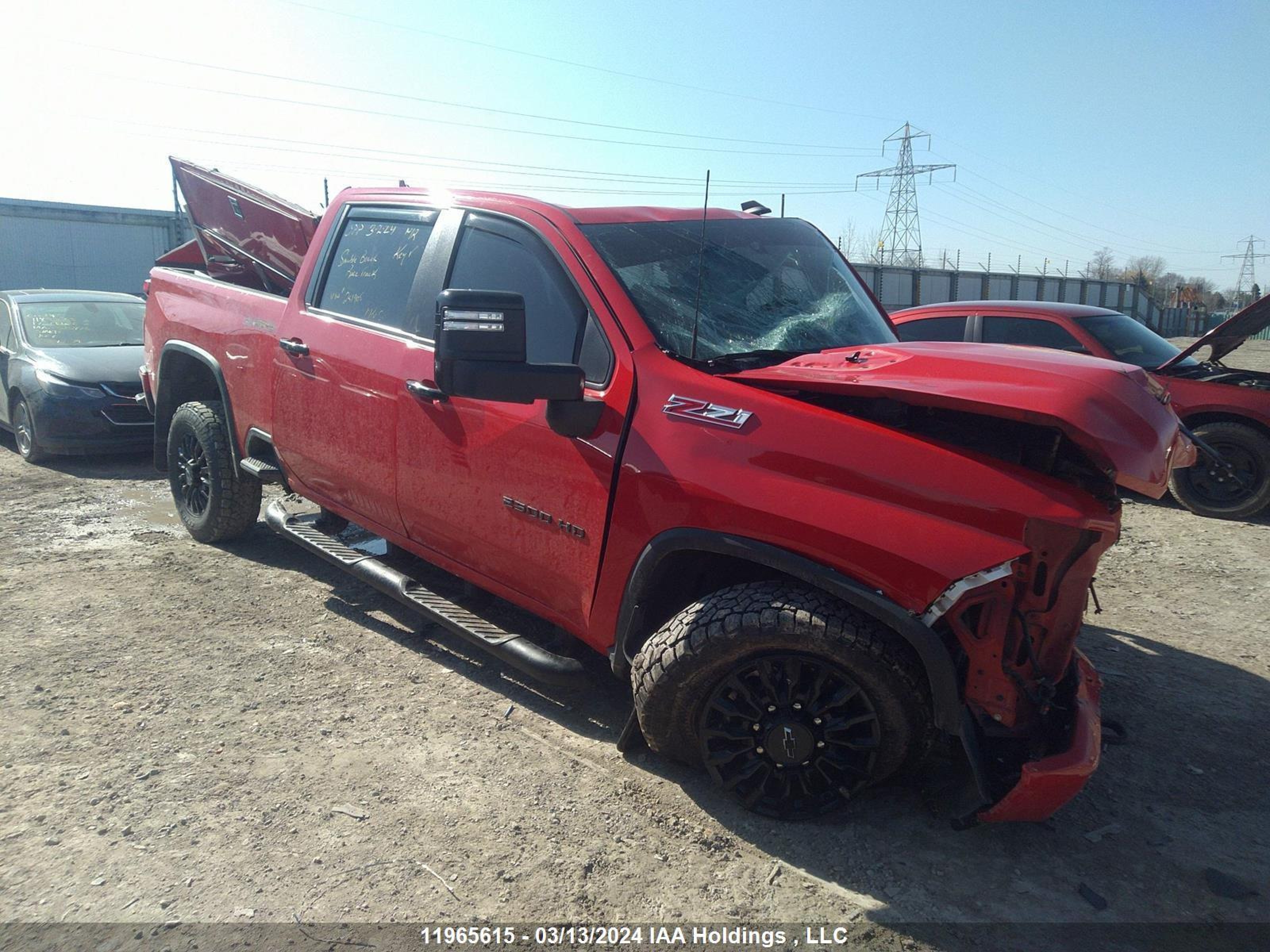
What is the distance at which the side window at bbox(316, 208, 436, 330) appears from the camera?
158 inches

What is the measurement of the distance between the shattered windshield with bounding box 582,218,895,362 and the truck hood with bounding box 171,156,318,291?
3087 millimetres

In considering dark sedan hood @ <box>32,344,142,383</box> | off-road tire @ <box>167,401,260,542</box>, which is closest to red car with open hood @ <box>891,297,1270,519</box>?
off-road tire @ <box>167,401,260,542</box>

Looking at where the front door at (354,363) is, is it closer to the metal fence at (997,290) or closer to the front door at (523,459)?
the front door at (523,459)

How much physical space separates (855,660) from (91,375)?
790 centimetres

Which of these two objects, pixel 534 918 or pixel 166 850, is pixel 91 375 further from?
pixel 534 918

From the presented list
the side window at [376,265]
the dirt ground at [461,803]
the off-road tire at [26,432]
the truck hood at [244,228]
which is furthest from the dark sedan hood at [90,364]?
the side window at [376,265]

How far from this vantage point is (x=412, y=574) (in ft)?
14.5

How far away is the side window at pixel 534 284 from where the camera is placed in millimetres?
3256

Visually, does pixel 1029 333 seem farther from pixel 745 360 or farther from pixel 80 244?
pixel 80 244

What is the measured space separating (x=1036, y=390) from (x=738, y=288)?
4.35 feet

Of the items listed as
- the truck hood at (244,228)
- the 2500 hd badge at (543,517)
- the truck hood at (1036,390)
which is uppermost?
the truck hood at (244,228)

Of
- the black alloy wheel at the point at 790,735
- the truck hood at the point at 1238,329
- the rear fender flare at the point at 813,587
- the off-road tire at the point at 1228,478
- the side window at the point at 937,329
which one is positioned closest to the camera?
the rear fender flare at the point at 813,587

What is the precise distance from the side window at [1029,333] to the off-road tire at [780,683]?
590 centimetres

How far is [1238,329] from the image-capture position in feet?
14.1
